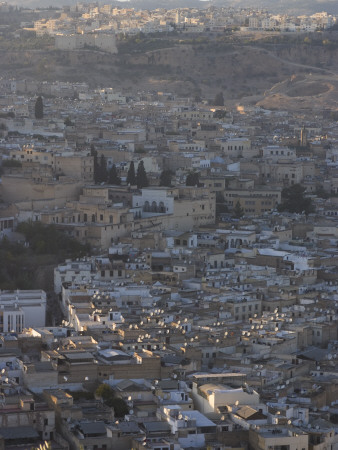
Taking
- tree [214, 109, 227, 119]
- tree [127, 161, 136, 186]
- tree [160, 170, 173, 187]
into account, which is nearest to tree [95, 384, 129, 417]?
tree [127, 161, 136, 186]

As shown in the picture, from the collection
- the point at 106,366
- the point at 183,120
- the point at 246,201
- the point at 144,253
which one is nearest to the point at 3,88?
the point at 183,120

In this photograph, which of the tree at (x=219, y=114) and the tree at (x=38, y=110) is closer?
the tree at (x=38, y=110)

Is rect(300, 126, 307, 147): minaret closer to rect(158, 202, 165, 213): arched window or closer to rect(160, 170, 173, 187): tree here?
rect(160, 170, 173, 187): tree

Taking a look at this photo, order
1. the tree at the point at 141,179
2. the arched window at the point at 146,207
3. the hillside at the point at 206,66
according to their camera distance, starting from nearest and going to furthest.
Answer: the arched window at the point at 146,207
the tree at the point at 141,179
the hillside at the point at 206,66

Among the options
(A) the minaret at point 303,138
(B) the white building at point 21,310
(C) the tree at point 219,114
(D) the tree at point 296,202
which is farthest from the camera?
(C) the tree at point 219,114

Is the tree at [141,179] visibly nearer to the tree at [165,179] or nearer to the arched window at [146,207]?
the tree at [165,179]

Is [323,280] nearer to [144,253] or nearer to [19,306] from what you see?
[144,253]

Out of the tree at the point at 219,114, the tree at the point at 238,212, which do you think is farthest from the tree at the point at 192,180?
the tree at the point at 219,114

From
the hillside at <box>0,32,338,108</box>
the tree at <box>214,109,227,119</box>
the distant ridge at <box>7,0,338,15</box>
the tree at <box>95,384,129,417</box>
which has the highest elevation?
the tree at <box>95,384,129,417</box>
